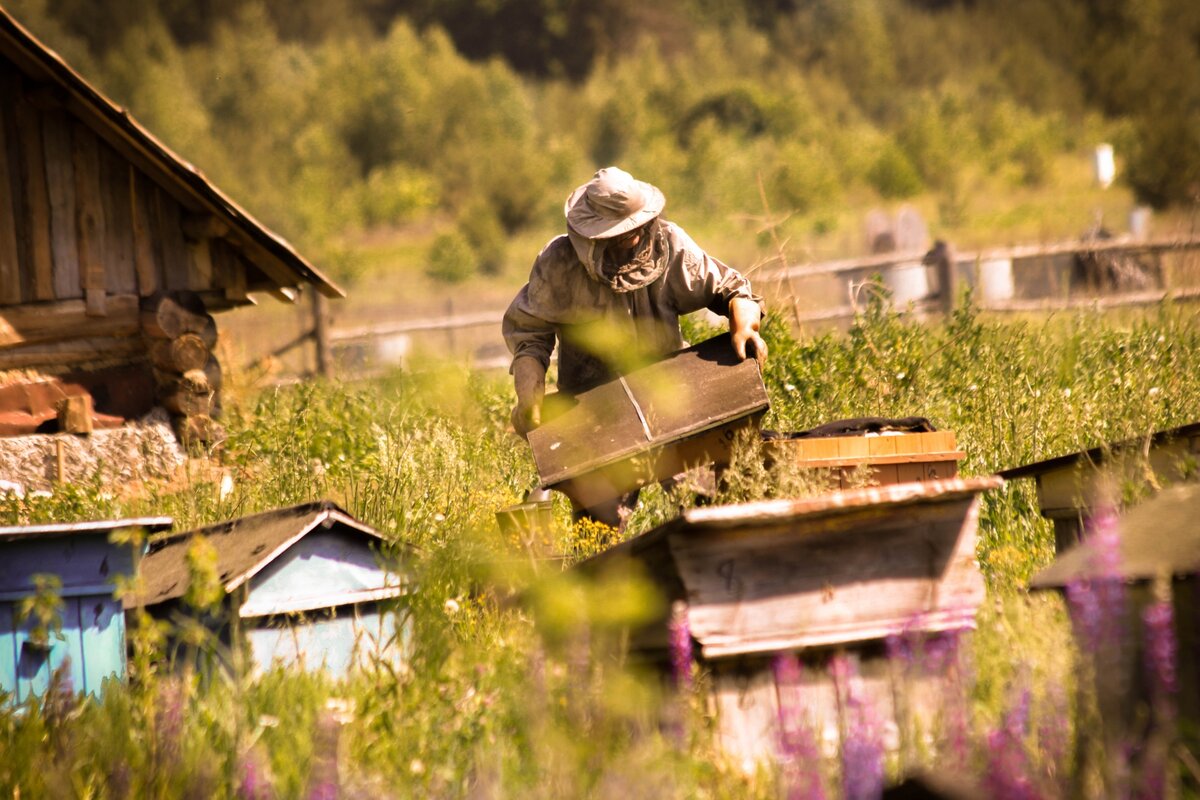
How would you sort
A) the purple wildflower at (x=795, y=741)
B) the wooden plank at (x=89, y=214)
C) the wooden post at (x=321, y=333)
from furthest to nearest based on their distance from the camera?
1. the wooden post at (x=321, y=333)
2. the wooden plank at (x=89, y=214)
3. the purple wildflower at (x=795, y=741)

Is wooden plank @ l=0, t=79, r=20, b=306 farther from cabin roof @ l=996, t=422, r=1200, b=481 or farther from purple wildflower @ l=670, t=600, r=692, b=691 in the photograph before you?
purple wildflower @ l=670, t=600, r=692, b=691

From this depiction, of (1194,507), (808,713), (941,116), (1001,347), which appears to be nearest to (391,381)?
(1001,347)

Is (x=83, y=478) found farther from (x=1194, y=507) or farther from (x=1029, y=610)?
(x=1194, y=507)

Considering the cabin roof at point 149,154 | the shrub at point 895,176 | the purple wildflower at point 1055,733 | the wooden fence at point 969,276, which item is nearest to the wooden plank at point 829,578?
the purple wildflower at point 1055,733

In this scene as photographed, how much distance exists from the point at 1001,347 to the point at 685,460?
3867 millimetres

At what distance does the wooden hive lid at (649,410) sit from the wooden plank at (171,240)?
5.58m

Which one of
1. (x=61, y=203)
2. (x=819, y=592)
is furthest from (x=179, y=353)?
(x=819, y=592)

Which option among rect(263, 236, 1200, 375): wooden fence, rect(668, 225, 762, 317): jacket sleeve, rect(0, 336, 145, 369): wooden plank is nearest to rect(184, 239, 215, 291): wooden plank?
rect(0, 336, 145, 369): wooden plank

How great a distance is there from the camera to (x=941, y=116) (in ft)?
228

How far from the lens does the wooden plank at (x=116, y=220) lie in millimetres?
10070

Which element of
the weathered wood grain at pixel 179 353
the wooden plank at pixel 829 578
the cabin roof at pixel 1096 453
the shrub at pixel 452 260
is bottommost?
the wooden plank at pixel 829 578

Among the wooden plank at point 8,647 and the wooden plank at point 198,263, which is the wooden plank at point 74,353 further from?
the wooden plank at point 8,647

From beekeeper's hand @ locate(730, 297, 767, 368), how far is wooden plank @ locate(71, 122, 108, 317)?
5.86 m

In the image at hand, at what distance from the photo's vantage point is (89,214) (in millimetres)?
9984
